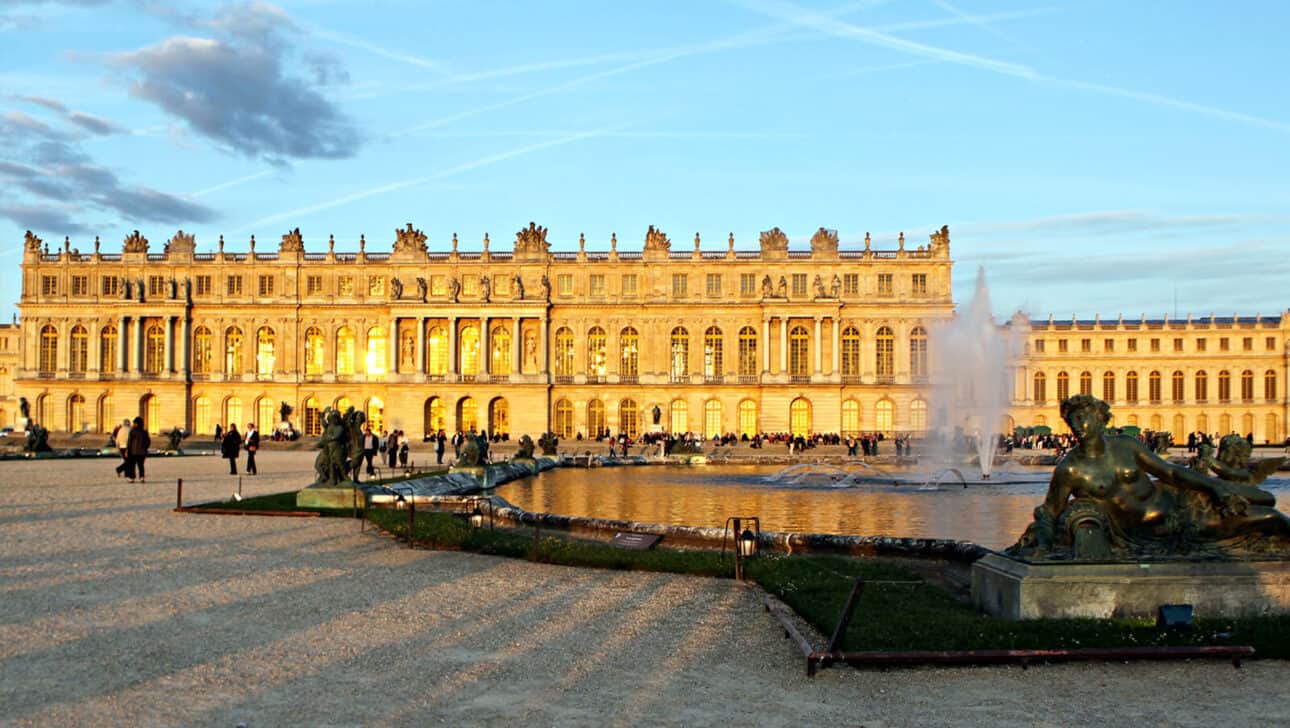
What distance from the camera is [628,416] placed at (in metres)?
72.1

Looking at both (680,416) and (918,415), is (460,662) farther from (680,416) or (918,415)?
(918,415)

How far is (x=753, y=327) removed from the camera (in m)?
71.3

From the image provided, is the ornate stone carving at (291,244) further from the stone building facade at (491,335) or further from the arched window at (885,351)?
the arched window at (885,351)

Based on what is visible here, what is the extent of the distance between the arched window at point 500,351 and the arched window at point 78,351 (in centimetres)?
2695

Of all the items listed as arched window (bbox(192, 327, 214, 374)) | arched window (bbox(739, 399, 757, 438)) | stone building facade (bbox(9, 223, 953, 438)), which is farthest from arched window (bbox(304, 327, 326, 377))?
arched window (bbox(739, 399, 757, 438))

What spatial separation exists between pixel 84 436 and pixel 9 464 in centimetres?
3116

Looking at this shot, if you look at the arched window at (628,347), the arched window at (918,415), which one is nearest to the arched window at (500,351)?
the arched window at (628,347)

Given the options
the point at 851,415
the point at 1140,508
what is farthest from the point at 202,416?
the point at 1140,508

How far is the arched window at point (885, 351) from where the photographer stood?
70.6m

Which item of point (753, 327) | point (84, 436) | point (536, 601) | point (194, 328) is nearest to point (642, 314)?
point (753, 327)

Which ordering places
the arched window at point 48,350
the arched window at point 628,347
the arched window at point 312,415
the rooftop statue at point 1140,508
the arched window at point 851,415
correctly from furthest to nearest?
1. the arched window at point 48,350
2. the arched window at point 312,415
3. the arched window at point 628,347
4. the arched window at point 851,415
5. the rooftop statue at point 1140,508

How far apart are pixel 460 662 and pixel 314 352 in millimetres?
67987

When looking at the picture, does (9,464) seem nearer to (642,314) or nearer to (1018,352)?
(642,314)

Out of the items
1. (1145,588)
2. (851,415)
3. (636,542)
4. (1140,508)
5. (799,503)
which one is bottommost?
(799,503)
